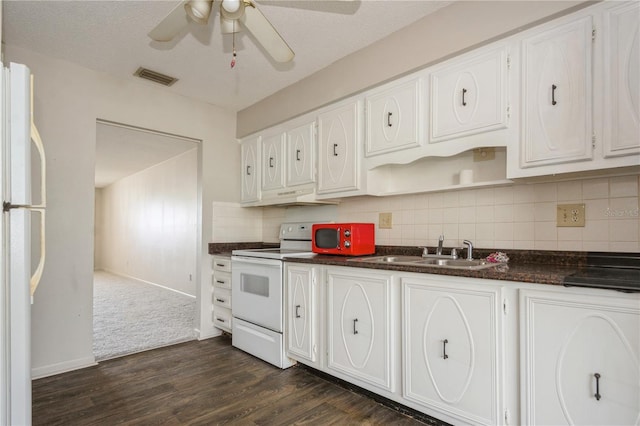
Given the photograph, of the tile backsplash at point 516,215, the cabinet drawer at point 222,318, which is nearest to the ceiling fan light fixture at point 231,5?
the tile backsplash at point 516,215

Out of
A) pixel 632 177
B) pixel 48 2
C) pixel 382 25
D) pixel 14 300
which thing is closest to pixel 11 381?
pixel 14 300

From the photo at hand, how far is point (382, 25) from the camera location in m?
2.40

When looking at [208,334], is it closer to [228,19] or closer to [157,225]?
[228,19]

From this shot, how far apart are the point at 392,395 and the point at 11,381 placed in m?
1.77

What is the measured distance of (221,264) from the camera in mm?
3521

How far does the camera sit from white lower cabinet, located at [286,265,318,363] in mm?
2504

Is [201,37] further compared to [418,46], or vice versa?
[201,37]

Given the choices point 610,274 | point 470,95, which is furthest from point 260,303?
point 610,274

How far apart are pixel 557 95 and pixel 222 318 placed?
10.5 feet

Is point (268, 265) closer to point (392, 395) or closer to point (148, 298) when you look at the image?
point (392, 395)

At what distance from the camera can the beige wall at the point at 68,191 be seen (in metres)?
2.70

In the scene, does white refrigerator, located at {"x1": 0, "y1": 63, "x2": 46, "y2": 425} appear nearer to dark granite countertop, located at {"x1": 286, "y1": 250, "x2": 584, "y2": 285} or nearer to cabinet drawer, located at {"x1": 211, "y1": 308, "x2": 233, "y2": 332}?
dark granite countertop, located at {"x1": 286, "y1": 250, "x2": 584, "y2": 285}

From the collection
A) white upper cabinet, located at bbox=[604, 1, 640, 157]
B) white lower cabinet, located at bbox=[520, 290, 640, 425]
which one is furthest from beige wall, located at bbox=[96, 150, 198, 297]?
white upper cabinet, located at bbox=[604, 1, 640, 157]

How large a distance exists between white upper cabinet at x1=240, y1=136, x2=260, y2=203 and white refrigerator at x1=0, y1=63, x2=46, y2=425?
258 centimetres
